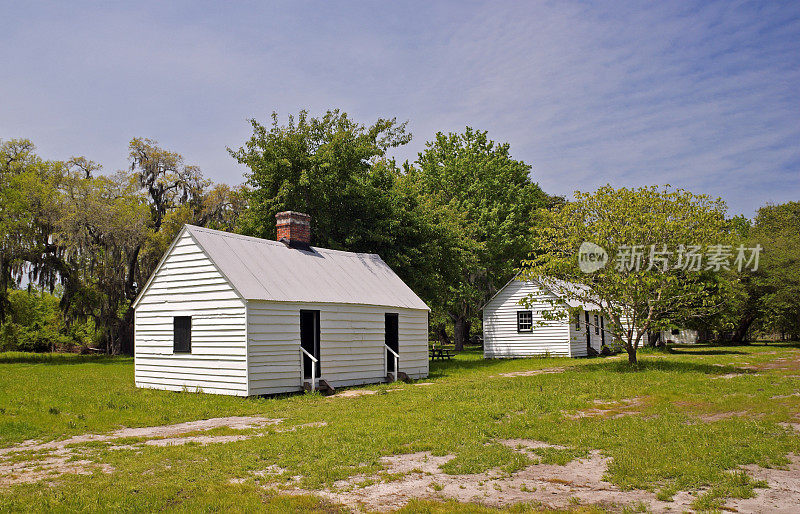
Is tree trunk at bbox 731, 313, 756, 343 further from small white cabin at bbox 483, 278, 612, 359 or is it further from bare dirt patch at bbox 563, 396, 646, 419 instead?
bare dirt patch at bbox 563, 396, 646, 419

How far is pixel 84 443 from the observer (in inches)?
405

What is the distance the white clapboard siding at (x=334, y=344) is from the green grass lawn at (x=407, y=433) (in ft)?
3.51

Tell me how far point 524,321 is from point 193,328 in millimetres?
21009

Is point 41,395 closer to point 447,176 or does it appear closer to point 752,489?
point 752,489

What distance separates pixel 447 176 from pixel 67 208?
23822 mm

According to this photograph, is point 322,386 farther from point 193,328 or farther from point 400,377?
point 400,377

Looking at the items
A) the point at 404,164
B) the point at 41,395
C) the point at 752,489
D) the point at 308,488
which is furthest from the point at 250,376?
the point at 404,164

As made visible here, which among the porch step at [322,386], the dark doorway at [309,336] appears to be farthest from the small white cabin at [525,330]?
the porch step at [322,386]

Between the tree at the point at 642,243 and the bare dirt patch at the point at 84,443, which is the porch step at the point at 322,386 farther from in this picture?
the tree at the point at 642,243

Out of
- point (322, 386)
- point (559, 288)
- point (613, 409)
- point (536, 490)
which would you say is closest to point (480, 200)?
point (559, 288)

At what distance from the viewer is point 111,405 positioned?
1419cm

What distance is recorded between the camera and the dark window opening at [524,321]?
3412 centimetres

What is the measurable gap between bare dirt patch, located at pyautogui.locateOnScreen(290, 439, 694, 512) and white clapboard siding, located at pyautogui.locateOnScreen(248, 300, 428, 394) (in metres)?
8.89
